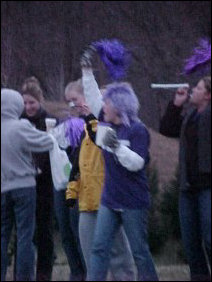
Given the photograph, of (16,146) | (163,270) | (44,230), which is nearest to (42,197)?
(44,230)

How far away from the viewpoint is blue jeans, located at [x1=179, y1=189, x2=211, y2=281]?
7.20 meters

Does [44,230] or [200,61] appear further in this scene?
[44,230]

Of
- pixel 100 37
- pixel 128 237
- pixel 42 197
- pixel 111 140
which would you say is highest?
pixel 100 37

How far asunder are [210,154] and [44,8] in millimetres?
6129

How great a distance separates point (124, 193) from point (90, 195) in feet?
1.24

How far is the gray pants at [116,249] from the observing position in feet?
25.1

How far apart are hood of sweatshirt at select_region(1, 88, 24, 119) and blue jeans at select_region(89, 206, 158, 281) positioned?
95 centimetres

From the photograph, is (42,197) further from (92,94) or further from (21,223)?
(92,94)

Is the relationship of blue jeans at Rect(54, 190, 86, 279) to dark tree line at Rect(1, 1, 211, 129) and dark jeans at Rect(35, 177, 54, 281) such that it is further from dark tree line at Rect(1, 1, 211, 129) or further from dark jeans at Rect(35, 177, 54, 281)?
dark tree line at Rect(1, 1, 211, 129)

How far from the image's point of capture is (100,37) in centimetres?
1316

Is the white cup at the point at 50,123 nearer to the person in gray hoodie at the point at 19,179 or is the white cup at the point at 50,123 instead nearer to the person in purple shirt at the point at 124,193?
the person in gray hoodie at the point at 19,179

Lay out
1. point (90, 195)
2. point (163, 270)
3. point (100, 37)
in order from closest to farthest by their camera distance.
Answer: point (90, 195) → point (163, 270) → point (100, 37)

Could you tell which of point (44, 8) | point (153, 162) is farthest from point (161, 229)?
point (44, 8)

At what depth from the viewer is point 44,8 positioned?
1299cm
